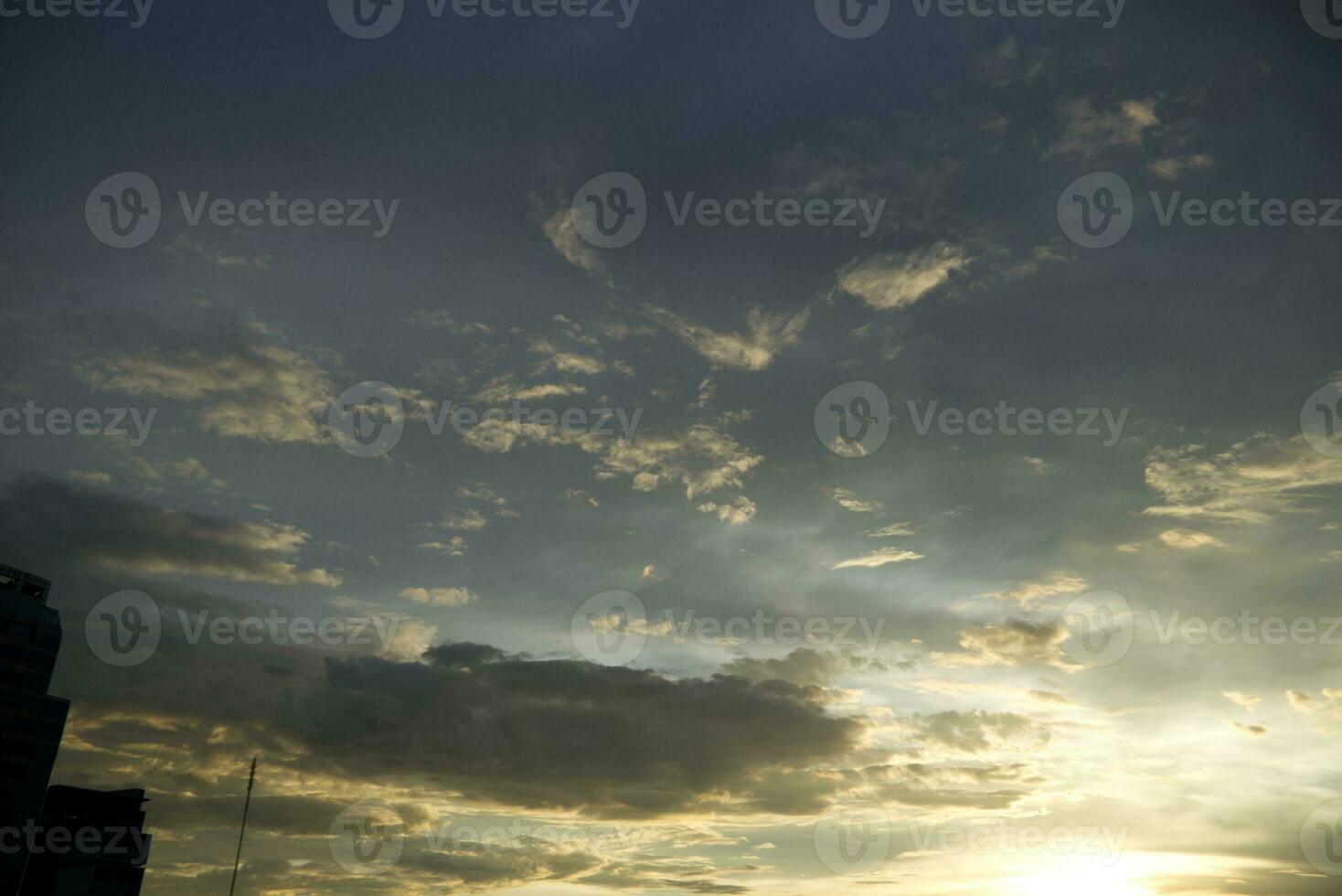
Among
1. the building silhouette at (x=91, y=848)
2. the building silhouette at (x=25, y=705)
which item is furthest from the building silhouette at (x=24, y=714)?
the building silhouette at (x=91, y=848)

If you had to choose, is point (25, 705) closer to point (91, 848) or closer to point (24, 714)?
point (24, 714)

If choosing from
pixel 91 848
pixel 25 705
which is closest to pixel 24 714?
pixel 25 705

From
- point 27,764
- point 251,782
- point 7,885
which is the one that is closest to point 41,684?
point 27,764

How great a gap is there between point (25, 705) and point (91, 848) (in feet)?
173

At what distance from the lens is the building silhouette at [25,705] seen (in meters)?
123

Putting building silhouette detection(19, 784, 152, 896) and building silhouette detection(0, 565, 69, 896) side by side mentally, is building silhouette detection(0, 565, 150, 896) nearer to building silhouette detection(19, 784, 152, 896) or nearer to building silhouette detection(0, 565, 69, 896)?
building silhouette detection(0, 565, 69, 896)

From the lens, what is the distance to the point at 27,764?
412 feet

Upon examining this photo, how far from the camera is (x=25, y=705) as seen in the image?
125m

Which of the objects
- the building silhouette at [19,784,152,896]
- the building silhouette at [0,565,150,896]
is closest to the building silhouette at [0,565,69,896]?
the building silhouette at [0,565,150,896]

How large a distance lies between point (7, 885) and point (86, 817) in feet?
158

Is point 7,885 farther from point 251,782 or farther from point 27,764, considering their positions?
point 251,782

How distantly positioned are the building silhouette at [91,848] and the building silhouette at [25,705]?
114 ft

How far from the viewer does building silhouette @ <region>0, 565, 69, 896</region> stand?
123 meters

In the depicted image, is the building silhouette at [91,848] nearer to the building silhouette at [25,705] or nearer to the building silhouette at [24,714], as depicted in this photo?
the building silhouette at [24,714]
